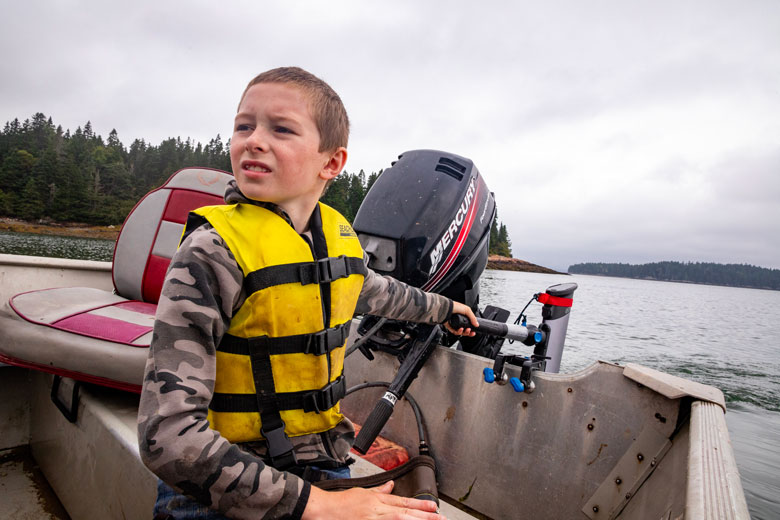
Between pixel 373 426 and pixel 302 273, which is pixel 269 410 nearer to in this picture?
pixel 302 273

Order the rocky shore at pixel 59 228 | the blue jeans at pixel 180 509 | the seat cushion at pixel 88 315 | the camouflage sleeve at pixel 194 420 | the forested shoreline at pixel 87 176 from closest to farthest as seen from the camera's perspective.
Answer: the camouflage sleeve at pixel 194 420
the blue jeans at pixel 180 509
the seat cushion at pixel 88 315
the rocky shore at pixel 59 228
the forested shoreline at pixel 87 176

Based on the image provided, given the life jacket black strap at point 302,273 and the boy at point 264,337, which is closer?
the boy at point 264,337

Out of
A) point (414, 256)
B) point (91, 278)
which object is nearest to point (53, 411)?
point (91, 278)

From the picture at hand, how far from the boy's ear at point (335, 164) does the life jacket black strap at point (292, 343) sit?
47cm

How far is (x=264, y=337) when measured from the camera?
42.5 inches

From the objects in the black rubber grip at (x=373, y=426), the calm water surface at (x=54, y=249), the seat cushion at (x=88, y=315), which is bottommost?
the calm water surface at (x=54, y=249)

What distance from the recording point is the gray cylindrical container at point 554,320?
2494 millimetres

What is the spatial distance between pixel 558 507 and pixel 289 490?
172cm

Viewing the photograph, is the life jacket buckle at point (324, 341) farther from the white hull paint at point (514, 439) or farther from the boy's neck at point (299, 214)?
the white hull paint at point (514, 439)

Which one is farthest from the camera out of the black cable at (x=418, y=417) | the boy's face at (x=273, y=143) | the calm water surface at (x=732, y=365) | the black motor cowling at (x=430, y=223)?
the calm water surface at (x=732, y=365)

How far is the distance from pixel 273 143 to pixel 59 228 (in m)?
56.3

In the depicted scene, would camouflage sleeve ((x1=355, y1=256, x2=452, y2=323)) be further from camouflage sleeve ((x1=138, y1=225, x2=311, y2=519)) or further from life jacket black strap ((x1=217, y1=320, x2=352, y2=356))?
camouflage sleeve ((x1=138, y1=225, x2=311, y2=519))

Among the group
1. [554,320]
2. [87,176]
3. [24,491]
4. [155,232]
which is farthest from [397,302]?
[87,176]

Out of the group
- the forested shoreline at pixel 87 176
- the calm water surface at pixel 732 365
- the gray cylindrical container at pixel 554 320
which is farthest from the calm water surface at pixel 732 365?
the forested shoreline at pixel 87 176
